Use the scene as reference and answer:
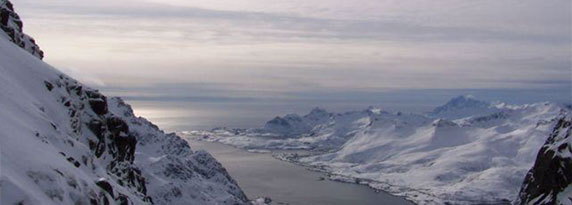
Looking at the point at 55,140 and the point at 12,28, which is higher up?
the point at 12,28

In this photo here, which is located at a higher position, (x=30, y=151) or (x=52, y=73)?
(x=52, y=73)

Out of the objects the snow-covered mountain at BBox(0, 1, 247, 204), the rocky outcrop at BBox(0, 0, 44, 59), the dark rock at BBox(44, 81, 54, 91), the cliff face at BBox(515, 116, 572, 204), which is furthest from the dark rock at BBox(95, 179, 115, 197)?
the cliff face at BBox(515, 116, 572, 204)

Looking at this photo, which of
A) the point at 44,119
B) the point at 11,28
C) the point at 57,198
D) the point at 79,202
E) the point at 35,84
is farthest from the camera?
the point at 11,28

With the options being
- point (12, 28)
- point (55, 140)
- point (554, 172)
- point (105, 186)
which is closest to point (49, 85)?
point (55, 140)

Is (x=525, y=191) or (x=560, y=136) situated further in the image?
(x=525, y=191)

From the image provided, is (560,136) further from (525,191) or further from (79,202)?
(79,202)

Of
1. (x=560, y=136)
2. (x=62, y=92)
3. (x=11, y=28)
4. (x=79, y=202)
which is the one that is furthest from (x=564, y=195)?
(x=11, y=28)

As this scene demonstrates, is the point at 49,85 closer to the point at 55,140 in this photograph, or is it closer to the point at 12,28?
the point at 55,140
